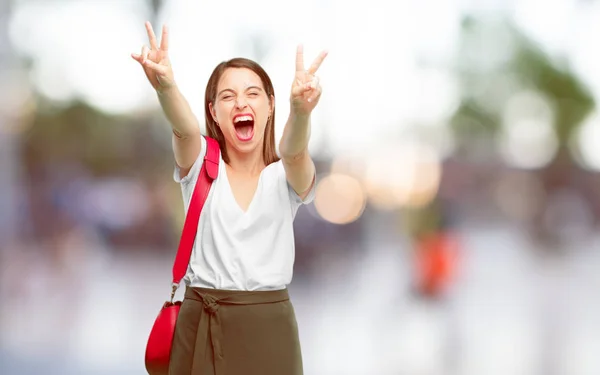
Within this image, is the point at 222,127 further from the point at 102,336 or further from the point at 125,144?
the point at 125,144

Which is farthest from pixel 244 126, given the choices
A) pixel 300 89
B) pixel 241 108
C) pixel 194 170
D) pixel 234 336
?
pixel 234 336

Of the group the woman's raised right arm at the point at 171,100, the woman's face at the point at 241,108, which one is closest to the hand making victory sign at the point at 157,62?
the woman's raised right arm at the point at 171,100

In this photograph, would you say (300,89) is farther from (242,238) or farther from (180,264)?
(180,264)

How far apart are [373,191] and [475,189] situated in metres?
7.93

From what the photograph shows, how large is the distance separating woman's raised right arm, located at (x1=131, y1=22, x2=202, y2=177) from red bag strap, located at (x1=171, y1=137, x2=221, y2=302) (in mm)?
52

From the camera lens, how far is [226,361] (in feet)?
7.36

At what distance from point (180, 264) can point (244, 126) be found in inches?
16.1

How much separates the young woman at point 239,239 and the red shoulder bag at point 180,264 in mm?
22

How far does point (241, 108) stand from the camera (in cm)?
232

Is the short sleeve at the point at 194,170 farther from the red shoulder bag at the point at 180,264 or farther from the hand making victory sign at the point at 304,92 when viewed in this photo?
the hand making victory sign at the point at 304,92

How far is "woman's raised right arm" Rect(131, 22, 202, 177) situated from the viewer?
84.4 inches

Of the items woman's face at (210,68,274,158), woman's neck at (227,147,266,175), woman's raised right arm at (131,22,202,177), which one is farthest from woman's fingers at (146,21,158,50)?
woman's neck at (227,147,266,175)

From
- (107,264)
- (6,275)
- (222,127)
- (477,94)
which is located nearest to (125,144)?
(107,264)

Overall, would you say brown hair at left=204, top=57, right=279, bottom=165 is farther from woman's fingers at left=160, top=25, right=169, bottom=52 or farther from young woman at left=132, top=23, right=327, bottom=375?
woman's fingers at left=160, top=25, right=169, bottom=52
